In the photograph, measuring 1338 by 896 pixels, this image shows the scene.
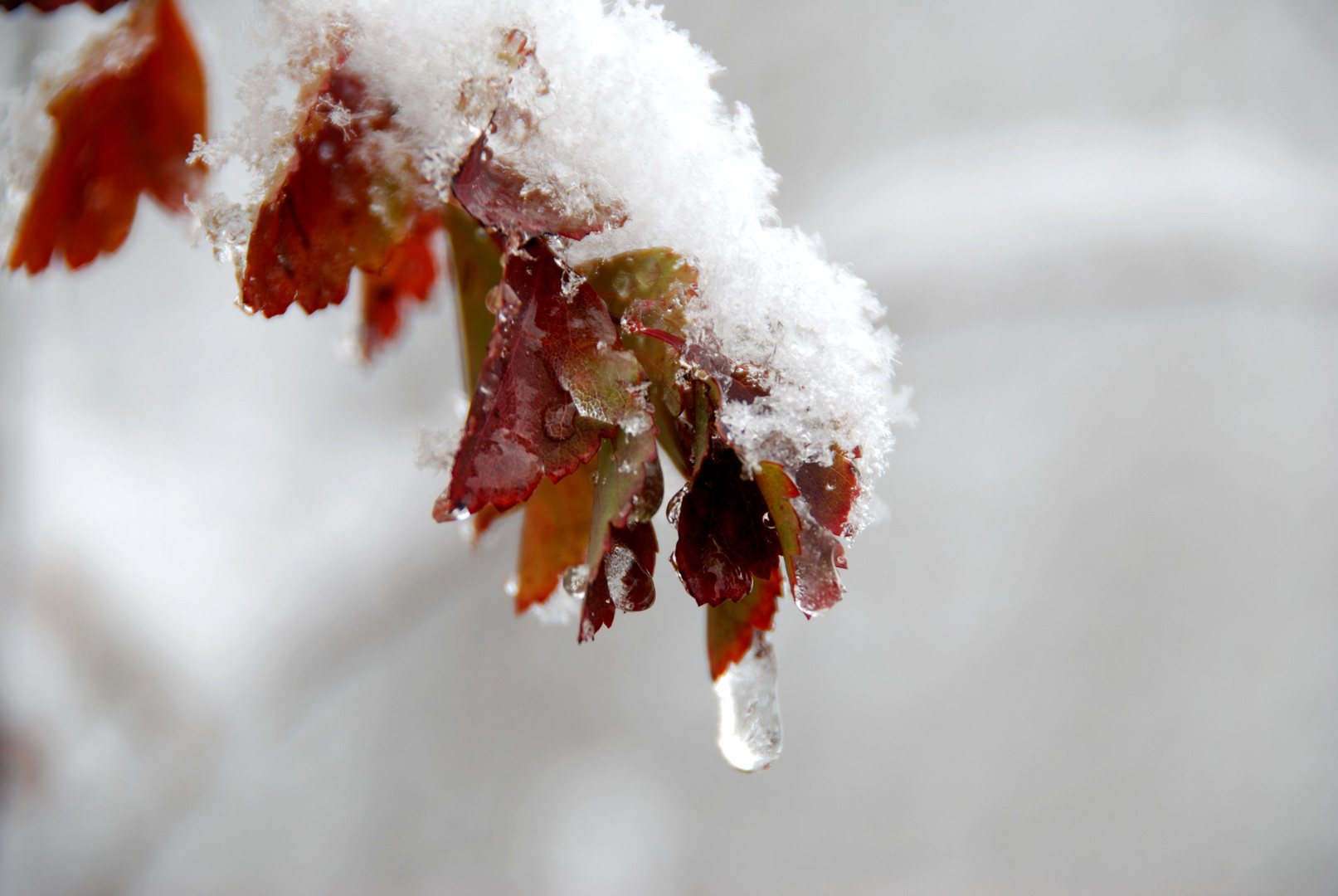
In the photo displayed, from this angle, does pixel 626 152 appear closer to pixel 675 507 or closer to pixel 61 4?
pixel 675 507

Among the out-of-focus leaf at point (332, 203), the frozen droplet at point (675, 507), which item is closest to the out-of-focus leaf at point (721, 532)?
the frozen droplet at point (675, 507)

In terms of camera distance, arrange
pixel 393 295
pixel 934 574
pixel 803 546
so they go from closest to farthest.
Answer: pixel 803 546
pixel 393 295
pixel 934 574

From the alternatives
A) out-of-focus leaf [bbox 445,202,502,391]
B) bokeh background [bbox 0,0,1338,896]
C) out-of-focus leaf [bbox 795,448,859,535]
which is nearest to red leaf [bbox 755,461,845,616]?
out-of-focus leaf [bbox 795,448,859,535]

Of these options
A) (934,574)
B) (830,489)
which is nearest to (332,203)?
(830,489)

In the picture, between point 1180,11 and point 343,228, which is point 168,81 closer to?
point 343,228

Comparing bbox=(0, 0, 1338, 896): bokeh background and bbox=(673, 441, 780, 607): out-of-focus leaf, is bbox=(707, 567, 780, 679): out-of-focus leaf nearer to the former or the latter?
bbox=(673, 441, 780, 607): out-of-focus leaf
